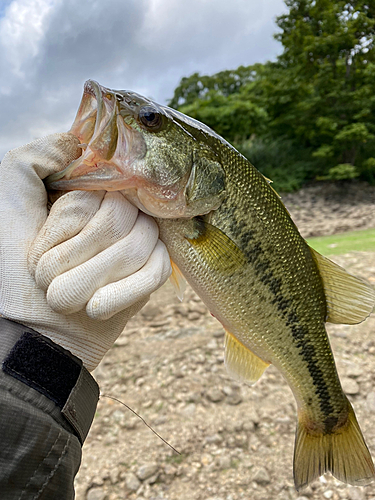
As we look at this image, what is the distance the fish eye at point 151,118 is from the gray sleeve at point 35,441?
0.91m

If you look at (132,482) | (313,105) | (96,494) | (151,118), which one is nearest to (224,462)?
(132,482)

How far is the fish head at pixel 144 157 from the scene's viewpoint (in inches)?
56.6

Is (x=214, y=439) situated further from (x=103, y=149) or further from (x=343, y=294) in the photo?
Result: (x=103, y=149)

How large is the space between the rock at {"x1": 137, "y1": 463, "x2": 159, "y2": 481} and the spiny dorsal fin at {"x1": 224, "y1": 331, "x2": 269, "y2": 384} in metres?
1.22

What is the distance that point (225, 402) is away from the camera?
3203 mm

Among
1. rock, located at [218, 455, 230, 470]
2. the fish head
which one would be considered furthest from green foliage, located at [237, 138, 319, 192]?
the fish head

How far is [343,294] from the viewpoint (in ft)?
6.18

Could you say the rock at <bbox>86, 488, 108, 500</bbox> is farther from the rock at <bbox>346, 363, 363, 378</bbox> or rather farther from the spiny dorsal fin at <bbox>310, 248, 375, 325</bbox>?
the rock at <bbox>346, 363, 363, 378</bbox>

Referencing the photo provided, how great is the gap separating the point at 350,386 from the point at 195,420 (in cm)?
141

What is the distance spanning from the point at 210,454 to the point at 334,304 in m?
1.61

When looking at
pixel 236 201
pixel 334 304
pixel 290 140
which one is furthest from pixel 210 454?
pixel 290 140

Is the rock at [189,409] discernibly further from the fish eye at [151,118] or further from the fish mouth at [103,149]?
the fish eye at [151,118]

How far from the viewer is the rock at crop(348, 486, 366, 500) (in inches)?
95.4

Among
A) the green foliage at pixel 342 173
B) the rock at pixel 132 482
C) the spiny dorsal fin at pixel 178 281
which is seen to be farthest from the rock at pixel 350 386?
the green foliage at pixel 342 173
